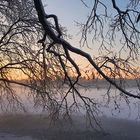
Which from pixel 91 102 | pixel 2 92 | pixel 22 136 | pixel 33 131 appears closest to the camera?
pixel 91 102

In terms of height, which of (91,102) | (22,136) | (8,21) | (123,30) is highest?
(8,21)

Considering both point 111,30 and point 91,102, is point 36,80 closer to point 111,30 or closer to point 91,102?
point 91,102

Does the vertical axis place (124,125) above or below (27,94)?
below

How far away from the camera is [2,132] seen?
22922 mm

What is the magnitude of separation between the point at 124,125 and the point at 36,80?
12.6 metres

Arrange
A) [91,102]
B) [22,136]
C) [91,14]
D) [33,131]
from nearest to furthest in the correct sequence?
[91,14], [91,102], [22,136], [33,131]

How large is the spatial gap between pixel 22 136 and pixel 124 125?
259 inches

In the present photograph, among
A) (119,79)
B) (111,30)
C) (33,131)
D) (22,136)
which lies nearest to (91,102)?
(119,79)

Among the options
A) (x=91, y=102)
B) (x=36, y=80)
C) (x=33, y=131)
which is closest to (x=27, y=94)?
(x=36, y=80)

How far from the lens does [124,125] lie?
2472cm

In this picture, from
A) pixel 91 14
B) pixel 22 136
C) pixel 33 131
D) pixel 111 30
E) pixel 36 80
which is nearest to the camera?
pixel 91 14

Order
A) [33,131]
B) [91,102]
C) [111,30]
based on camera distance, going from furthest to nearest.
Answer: [33,131] → [91,102] → [111,30]

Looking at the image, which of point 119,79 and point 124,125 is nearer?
point 119,79

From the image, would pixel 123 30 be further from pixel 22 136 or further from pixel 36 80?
pixel 22 136
